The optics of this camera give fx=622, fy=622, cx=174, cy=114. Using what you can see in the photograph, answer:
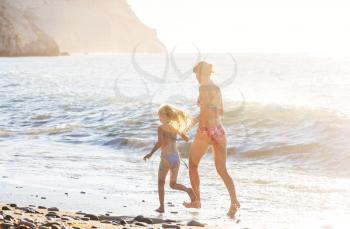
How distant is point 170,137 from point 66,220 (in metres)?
2.00

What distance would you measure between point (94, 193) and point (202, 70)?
10.00ft

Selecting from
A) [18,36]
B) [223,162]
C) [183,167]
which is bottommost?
[18,36]

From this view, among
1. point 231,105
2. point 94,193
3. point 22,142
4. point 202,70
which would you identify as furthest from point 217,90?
point 231,105

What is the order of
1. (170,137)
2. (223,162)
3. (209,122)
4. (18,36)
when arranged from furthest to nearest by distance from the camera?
(18,36) < (170,137) < (223,162) < (209,122)

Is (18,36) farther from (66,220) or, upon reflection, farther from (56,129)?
(66,220)

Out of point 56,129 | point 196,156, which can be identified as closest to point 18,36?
point 56,129

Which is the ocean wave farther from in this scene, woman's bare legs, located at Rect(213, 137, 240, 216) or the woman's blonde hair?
woman's bare legs, located at Rect(213, 137, 240, 216)

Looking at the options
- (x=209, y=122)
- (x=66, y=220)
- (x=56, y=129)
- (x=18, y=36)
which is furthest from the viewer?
(x=18, y=36)

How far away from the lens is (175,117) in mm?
8641

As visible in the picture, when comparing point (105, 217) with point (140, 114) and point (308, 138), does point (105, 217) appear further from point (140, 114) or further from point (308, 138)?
point (140, 114)

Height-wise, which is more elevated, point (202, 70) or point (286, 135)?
point (202, 70)

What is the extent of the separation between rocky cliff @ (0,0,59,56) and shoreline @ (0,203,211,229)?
128 metres

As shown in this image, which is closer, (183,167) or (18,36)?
(183,167)

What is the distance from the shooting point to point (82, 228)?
6.97 meters
